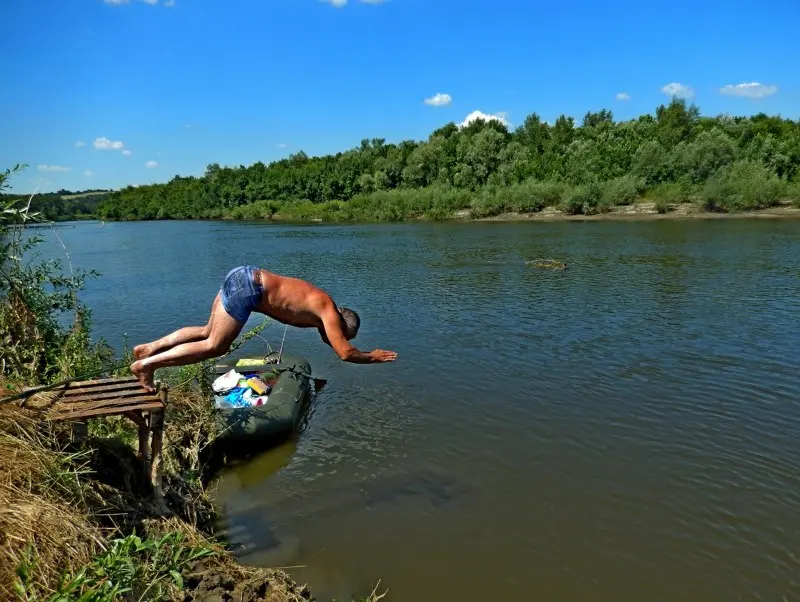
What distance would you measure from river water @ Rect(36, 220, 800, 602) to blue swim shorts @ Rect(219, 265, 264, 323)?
3.04 m

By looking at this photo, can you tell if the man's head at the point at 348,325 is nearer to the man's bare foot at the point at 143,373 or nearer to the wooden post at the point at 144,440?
the man's bare foot at the point at 143,373

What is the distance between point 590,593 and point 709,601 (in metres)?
1.20

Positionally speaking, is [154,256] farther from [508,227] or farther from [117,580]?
[117,580]

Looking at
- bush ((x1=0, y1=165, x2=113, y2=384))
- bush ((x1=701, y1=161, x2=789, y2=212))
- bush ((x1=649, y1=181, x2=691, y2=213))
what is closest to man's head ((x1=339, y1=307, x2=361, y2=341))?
bush ((x1=0, y1=165, x2=113, y2=384))

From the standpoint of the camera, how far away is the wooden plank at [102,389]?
5543 mm

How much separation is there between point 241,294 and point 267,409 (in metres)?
4.27

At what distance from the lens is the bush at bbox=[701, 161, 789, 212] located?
51688mm

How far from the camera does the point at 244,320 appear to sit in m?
5.88

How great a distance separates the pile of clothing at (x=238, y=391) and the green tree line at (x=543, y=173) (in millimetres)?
53965

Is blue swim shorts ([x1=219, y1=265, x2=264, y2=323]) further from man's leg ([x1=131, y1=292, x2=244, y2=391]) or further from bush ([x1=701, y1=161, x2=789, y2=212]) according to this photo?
bush ([x1=701, y1=161, x2=789, y2=212])

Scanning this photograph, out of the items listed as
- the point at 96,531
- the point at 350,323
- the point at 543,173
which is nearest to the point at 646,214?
the point at 543,173

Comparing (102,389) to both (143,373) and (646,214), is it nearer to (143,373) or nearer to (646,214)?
(143,373)

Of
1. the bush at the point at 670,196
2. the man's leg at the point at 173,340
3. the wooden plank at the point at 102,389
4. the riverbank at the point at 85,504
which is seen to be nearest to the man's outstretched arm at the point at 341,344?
the man's leg at the point at 173,340

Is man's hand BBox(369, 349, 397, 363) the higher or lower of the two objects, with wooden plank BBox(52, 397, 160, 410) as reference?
higher
